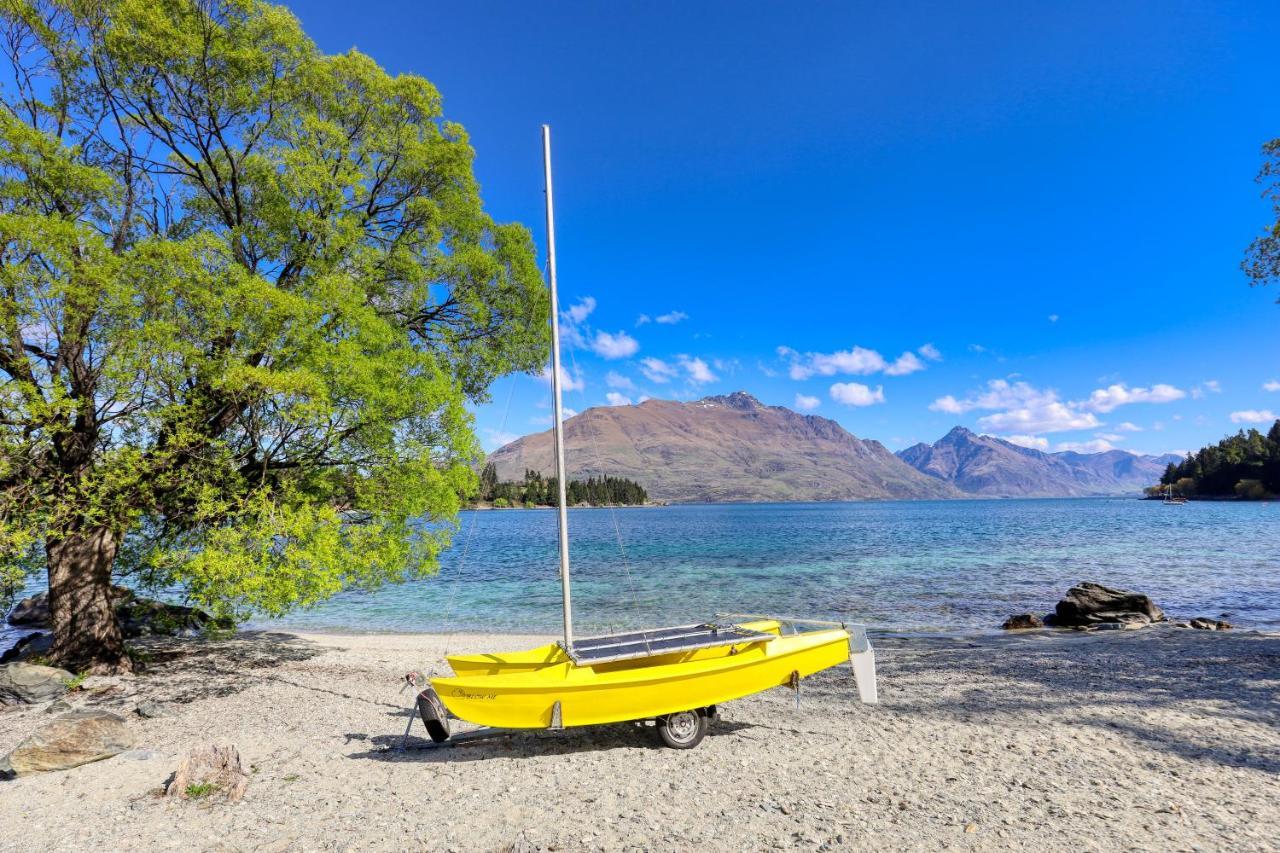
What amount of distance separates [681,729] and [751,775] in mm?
1447

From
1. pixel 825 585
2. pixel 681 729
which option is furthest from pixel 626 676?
pixel 825 585

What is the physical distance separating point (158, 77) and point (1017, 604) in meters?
36.2

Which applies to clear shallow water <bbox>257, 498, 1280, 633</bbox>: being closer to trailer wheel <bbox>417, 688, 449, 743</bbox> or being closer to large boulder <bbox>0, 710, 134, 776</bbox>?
trailer wheel <bbox>417, 688, 449, 743</bbox>

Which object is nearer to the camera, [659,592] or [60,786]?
[60,786]

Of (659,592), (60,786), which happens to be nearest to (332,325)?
(60,786)

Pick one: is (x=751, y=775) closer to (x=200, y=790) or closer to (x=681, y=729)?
(x=681, y=729)

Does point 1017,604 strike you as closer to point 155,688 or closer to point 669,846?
point 669,846

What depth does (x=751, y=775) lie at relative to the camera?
828 centimetres

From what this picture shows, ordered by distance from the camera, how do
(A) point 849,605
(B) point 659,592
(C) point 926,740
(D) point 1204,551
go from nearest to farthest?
(C) point 926,740, (A) point 849,605, (B) point 659,592, (D) point 1204,551

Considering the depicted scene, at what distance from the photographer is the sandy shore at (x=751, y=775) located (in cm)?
666

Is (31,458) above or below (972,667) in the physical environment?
above

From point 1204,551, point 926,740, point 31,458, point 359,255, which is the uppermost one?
point 359,255

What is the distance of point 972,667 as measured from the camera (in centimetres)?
1482

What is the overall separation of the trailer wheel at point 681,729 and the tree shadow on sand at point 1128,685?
Answer: 14.8 ft
